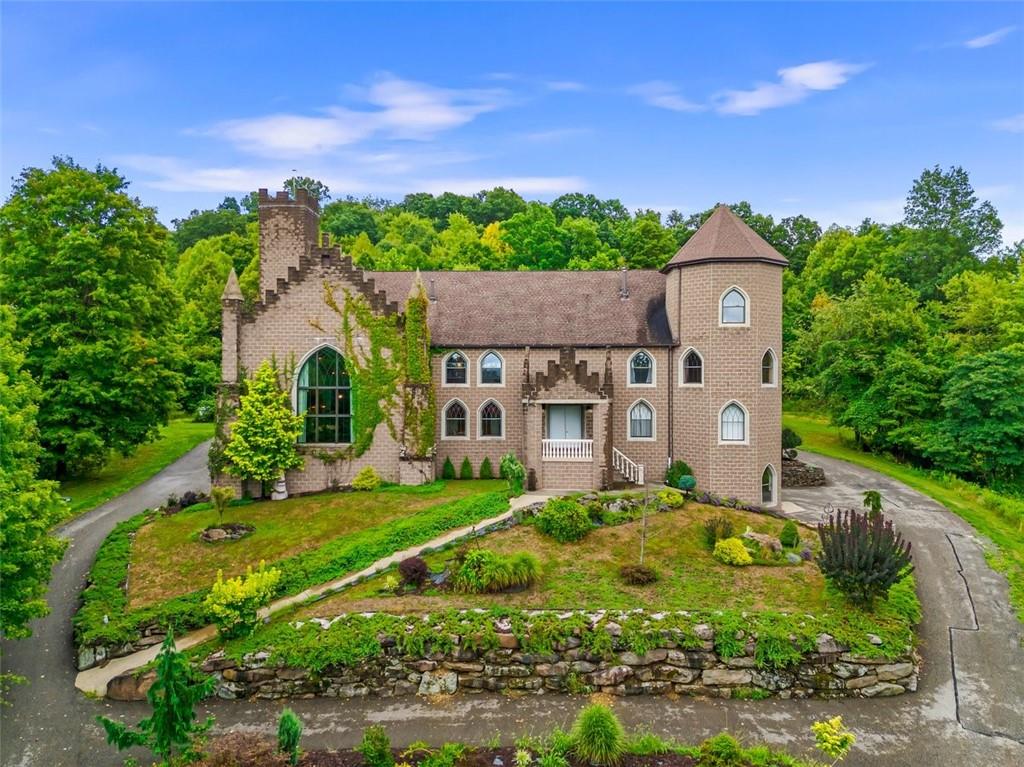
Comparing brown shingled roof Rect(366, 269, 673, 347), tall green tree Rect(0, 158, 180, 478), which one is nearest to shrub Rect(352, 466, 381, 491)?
brown shingled roof Rect(366, 269, 673, 347)

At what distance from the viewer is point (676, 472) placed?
2756 centimetres

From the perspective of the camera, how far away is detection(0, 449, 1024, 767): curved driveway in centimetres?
1302

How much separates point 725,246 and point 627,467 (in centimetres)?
1035

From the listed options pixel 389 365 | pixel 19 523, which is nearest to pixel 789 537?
pixel 389 365

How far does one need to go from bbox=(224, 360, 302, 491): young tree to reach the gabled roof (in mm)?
18158

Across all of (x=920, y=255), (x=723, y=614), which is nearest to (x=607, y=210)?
(x=920, y=255)

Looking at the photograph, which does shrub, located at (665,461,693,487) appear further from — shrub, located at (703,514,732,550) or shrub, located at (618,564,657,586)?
shrub, located at (618,564,657,586)

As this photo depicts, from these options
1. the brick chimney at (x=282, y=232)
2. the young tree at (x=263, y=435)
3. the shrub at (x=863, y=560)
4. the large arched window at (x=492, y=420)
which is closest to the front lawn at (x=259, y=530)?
the young tree at (x=263, y=435)

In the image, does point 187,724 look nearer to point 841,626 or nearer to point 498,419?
point 841,626

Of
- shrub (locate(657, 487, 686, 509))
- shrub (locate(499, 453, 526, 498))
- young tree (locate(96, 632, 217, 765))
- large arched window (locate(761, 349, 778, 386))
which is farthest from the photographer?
large arched window (locate(761, 349, 778, 386))

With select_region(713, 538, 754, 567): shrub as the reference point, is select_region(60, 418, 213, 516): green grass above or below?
above

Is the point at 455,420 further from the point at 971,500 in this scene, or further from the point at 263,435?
the point at 971,500

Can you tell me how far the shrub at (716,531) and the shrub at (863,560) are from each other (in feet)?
13.4

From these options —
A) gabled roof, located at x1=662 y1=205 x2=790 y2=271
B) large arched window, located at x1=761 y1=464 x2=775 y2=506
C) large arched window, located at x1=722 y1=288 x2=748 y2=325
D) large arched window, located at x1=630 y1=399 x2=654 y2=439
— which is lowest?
large arched window, located at x1=761 y1=464 x2=775 y2=506
